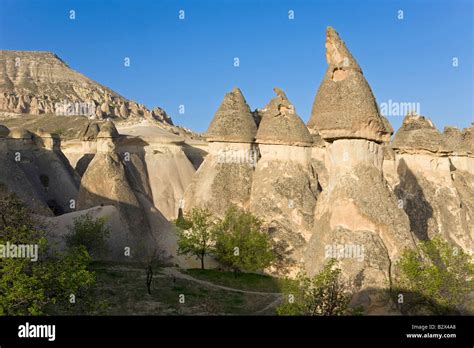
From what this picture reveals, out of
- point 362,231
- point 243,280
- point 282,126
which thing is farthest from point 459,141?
point 362,231

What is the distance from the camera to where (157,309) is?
49.4 ft

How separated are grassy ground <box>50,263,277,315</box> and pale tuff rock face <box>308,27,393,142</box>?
4.93m

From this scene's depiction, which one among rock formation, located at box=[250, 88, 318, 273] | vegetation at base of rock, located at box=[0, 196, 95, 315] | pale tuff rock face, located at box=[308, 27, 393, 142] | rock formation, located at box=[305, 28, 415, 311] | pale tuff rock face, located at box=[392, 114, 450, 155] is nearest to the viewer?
vegetation at base of rock, located at box=[0, 196, 95, 315]

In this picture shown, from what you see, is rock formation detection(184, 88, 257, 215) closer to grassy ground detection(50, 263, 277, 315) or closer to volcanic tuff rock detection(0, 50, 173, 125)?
grassy ground detection(50, 263, 277, 315)

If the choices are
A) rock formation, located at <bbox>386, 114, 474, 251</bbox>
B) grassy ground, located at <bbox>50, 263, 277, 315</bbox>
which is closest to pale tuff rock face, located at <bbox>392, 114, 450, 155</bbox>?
rock formation, located at <bbox>386, 114, 474, 251</bbox>

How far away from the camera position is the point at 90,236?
20828mm

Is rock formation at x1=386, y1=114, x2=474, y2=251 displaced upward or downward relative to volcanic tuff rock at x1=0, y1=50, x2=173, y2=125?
downward

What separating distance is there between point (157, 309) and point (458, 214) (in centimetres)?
1323

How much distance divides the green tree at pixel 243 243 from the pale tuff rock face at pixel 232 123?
3.76m

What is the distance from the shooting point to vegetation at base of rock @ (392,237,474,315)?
11.7 metres

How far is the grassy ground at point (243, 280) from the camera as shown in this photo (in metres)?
18.3

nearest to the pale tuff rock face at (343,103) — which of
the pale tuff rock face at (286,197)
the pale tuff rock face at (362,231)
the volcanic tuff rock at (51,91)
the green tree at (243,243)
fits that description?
the pale tuff rock face at (362,231)

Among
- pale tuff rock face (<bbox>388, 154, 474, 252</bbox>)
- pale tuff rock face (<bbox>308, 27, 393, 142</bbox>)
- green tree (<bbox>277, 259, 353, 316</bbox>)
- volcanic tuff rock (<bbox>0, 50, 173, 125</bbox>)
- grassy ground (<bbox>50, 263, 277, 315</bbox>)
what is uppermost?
volcanic tuff rock (<bbox>0, 50, 173, 125</bbox>)
